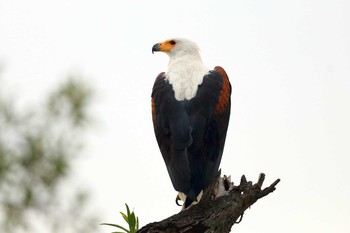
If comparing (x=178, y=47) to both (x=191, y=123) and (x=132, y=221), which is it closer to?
(x=191, y=123)

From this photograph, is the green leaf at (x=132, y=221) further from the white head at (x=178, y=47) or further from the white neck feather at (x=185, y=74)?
the white head at (x=178, y=47)

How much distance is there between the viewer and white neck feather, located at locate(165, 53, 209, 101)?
10688mm

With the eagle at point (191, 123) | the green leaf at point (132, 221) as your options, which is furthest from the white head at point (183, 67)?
the green leaf at point (132, 221)

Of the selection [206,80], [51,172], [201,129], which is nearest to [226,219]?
[201,129]

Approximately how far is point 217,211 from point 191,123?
102 cm

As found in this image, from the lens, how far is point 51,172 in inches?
639

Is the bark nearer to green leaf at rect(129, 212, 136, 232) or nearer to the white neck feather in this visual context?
green leaf at rect(129, 212, 136, 232)

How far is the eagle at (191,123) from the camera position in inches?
397

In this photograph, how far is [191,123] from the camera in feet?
33.5

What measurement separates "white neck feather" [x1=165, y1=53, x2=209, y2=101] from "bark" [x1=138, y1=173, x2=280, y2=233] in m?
1.08

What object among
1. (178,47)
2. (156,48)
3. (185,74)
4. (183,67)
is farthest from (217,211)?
(156,48)

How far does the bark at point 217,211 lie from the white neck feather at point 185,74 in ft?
3.56

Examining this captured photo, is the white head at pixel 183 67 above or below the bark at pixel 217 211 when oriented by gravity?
above

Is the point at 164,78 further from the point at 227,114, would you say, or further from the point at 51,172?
the point at 51,172
